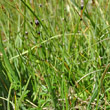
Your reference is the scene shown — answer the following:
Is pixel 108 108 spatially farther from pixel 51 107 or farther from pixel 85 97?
pixel 51 107

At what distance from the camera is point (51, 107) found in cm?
90

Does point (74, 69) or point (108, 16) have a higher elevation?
point (108, 16)

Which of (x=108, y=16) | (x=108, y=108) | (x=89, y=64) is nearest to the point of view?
(x=108, y=108)

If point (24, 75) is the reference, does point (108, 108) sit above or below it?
below

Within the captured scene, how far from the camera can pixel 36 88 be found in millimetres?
944

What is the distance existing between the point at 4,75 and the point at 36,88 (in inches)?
7.9

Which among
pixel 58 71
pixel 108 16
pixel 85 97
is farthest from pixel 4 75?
pixel 108 16

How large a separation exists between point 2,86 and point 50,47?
36 cm

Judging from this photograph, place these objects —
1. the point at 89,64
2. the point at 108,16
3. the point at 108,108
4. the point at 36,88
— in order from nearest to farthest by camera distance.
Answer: the point at 108,108, the point at 36,88, the point at 89,64, the point at 108,16

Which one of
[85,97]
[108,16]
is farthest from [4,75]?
[108,16]

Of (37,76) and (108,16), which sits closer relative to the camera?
(37,76)

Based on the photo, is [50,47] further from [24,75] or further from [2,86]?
[2,86]

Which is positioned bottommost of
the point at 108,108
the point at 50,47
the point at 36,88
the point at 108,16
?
the point at 108,108

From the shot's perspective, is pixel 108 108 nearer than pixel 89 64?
Yes
